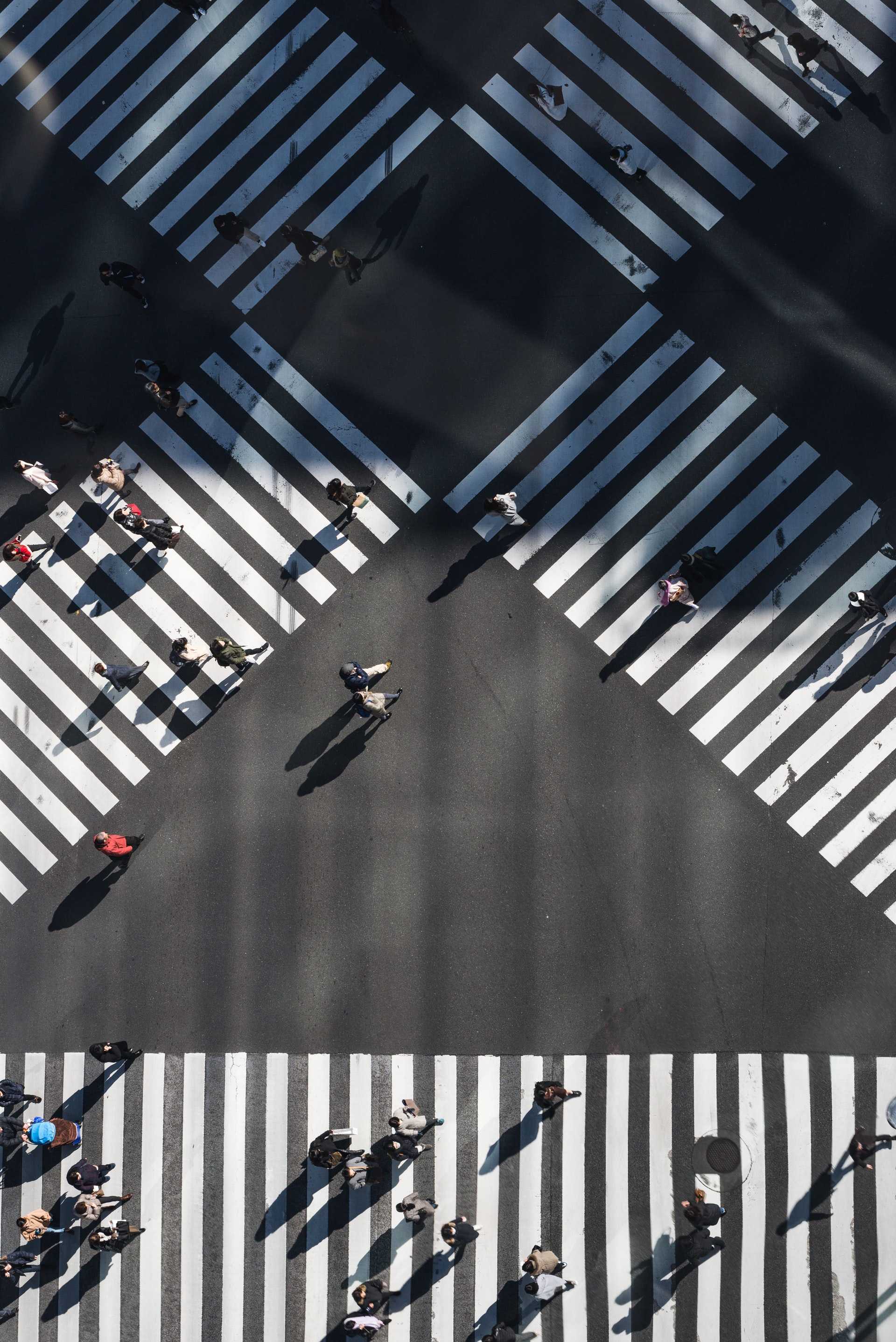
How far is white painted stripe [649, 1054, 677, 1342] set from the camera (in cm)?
1424

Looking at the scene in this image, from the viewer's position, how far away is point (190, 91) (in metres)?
15.8

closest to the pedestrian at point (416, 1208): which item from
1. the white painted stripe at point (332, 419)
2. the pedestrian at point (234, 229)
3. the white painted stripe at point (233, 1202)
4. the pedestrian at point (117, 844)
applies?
the white painted stripe at point (233, 1202)

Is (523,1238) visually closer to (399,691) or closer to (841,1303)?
(841,1303)

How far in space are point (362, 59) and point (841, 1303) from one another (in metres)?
22.6

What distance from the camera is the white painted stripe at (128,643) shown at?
1542cm

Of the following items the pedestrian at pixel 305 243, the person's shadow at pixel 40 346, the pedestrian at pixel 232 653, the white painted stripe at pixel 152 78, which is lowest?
the pedestrian at pixel 232 653

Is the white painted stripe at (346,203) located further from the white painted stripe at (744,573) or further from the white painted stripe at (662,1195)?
the white painted stripe at (662,1195)

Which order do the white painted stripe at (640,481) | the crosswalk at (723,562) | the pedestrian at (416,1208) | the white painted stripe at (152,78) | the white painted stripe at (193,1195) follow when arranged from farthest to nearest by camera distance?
the white painted stripe at (152,78), the white painted stripe at (640,481), the crosswalk at (723,562), the white painted stripe at (193,1195), the pedestrian at (416,1208)

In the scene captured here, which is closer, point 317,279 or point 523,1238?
point 523,1238

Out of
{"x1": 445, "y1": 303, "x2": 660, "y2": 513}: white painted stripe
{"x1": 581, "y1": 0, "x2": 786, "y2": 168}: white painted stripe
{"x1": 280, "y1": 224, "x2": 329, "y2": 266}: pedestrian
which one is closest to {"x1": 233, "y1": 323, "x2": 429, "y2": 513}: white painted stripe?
{"x1": 445, "y1": 303, "x2": 660, "y2": 513}: white painted stripe

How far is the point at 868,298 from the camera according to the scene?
15031 mm

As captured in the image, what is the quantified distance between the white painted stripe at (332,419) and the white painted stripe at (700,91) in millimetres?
8161

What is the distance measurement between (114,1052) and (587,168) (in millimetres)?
17116

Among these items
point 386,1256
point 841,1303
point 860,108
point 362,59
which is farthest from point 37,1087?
point 860,108
